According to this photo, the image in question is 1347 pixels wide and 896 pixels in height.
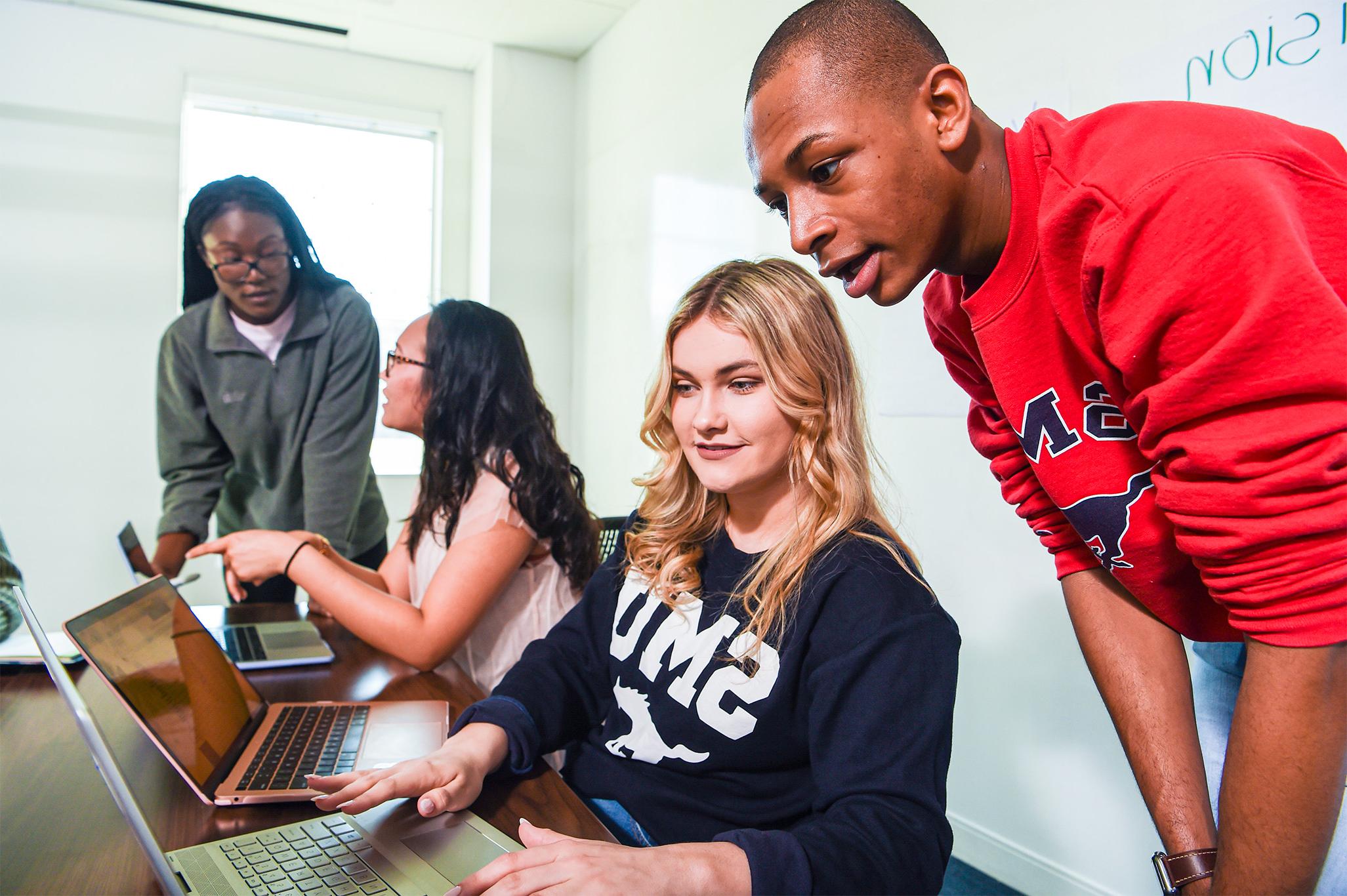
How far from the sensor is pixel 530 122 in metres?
4.19

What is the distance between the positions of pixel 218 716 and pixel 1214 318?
1094 millimetres

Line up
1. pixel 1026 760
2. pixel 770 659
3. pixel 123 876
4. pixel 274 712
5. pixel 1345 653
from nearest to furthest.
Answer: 1. pixel 1345 653
2. pixel 123 876
3. pixel 770 659
4. pixel 274 712
5. pixel 1026 760

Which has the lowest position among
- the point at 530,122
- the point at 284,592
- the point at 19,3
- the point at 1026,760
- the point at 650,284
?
the point at 1026,760

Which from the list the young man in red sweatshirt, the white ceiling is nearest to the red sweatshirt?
the young man in red sweatshirt

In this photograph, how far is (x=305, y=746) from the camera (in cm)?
101

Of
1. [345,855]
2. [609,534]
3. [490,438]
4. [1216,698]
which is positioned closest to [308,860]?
[345,855]

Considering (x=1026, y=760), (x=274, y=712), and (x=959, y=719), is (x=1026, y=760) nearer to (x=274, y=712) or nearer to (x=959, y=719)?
(x=959, y=719)

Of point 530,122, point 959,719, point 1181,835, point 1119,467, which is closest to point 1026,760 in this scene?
point 959,719

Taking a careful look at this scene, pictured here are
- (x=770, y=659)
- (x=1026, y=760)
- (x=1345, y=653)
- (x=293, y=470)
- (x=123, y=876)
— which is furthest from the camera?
(x=293, y=470)

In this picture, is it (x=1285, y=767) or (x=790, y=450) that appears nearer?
(x=1285, y=767)

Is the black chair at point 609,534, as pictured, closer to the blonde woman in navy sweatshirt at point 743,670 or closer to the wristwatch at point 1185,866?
the blonde woman in navy sweatshirt at point 743,670

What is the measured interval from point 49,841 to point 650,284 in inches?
117

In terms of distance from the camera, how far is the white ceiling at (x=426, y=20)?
3.72 meters

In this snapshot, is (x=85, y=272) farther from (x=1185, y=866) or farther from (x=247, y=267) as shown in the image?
(x=1185, y=866)
